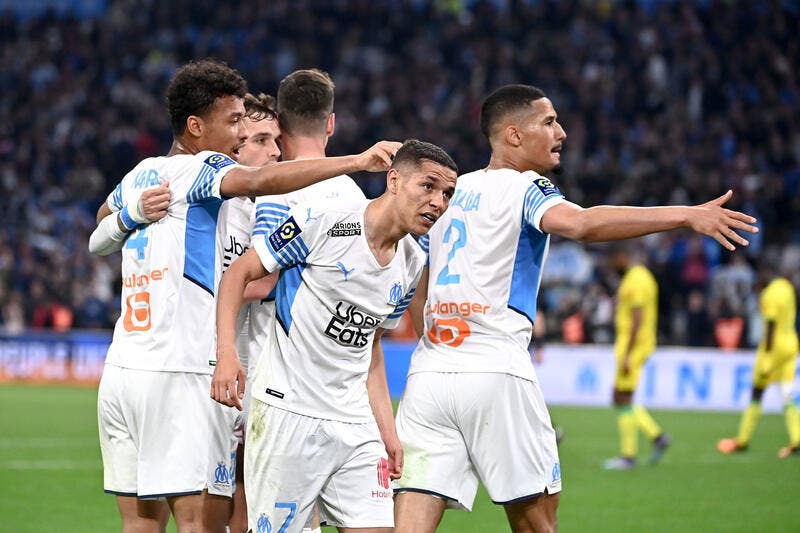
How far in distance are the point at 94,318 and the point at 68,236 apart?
3291 mm

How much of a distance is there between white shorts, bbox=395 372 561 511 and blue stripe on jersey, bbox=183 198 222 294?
111 centimetres

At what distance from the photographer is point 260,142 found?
6184mm

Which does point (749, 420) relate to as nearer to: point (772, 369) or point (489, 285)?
point (772, 369)

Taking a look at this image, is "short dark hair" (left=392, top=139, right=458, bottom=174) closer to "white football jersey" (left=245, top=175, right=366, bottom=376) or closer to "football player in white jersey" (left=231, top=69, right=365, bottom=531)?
"white football jersey" (left=245, top=175, right=366, bottom=376)

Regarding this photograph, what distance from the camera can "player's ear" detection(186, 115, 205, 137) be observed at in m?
5.48

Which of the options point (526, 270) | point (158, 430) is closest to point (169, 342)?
point (158, 430)

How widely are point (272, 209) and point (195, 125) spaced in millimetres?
520

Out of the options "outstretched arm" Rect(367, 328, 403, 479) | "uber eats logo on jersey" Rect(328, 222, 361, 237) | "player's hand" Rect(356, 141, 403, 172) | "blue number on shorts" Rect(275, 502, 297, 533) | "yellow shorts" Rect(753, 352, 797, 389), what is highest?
"player's hand" Rect(356, 141, 403, 172)

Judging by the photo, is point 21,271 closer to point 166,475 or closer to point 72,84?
point 72,84

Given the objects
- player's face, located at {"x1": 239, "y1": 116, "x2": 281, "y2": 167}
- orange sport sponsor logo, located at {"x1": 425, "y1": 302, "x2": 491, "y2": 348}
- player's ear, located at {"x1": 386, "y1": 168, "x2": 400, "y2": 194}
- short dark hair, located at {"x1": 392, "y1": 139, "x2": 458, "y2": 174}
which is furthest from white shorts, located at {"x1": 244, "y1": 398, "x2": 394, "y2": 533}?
player's face, located at {"x1": 239, "y1": 116, "x2": 281, "y2": 167}

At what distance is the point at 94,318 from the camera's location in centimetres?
2359

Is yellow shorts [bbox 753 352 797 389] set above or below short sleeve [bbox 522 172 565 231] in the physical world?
below

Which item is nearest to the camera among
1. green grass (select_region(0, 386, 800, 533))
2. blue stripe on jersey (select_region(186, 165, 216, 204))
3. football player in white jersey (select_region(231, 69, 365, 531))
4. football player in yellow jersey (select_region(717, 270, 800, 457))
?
blue stripe on jersey (select_region(186, 165, 216, 204))

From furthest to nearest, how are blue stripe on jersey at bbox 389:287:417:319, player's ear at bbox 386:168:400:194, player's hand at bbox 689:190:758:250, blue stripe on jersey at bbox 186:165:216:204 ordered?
blue stripe on jersey at bbox 389:287:417:319, blue stripe on jersey at bbox 186:165:216:204, player's ear at bbox 386:168:400:194, player's hand at bbox 689:190:758:250
